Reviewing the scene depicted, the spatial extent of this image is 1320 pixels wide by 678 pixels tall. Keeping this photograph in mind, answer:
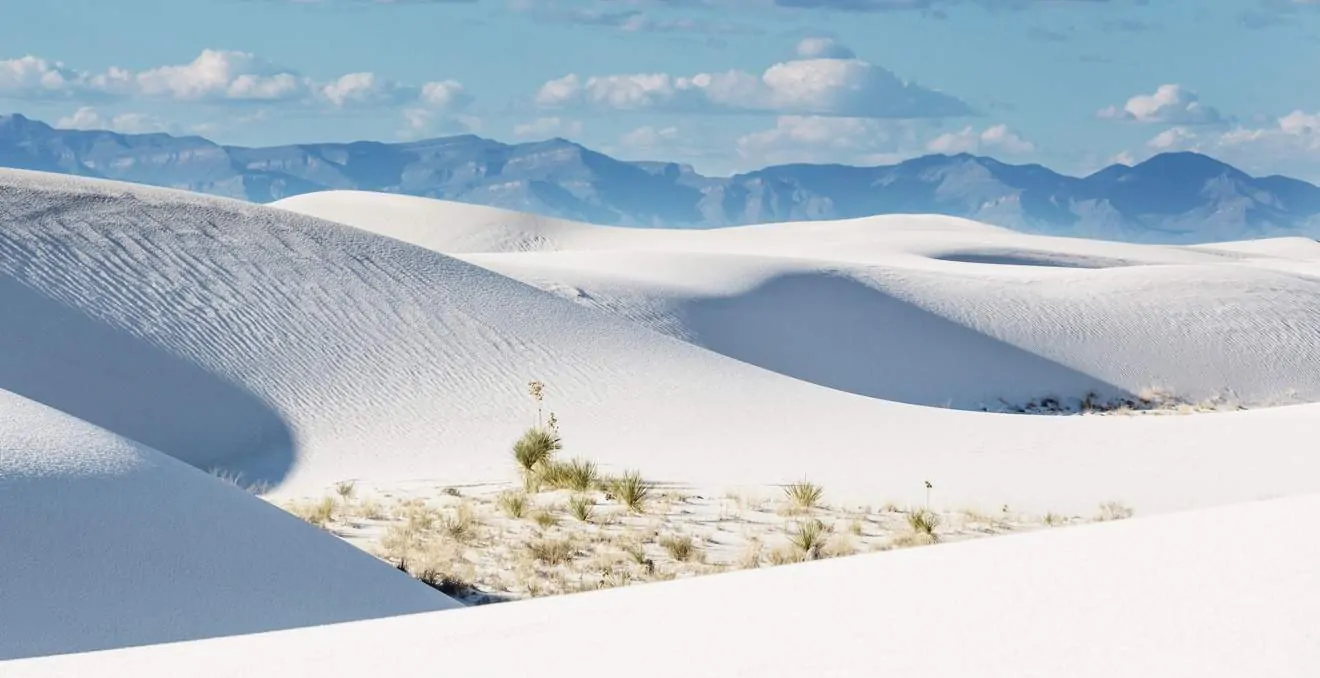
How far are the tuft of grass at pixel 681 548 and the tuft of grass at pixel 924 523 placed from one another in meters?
1.75

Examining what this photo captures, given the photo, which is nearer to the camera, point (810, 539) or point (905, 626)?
point (905, 626)

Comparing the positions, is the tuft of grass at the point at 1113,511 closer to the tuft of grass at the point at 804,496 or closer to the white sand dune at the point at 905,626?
the tuft of grass at the point at 804,496

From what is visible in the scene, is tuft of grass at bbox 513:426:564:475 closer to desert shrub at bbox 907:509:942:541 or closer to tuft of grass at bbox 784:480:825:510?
tuft of grass at bbox 784:480:825:510

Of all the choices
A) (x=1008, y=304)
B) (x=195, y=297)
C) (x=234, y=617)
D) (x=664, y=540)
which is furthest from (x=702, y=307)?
(x=234, y=617)

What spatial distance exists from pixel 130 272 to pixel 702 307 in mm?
13454

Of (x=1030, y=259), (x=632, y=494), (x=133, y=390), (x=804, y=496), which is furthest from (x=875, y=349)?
(x=1030, y=259)

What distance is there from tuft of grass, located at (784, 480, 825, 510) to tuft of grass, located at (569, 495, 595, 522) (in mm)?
1673

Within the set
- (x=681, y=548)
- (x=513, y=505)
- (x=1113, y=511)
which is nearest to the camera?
(x=681, y=548)

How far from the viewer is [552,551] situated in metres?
10.4

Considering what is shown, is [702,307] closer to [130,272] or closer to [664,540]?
[130,272]

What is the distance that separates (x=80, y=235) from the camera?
19297 mm

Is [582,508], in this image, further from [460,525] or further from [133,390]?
[133,390]

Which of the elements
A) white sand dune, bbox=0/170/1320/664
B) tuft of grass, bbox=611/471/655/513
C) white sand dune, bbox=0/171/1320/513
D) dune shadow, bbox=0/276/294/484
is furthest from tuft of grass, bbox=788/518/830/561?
dune shadow, bbox=0/276/294/484

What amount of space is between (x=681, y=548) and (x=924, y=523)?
205 centimetres
